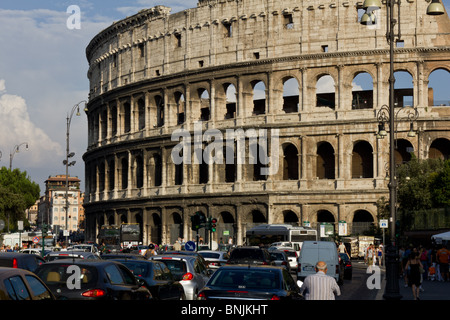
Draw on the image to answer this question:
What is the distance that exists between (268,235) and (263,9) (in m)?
19.0

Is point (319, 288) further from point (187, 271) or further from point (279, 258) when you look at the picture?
point (279, 258)

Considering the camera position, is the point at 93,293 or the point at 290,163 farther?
the point at 290,163

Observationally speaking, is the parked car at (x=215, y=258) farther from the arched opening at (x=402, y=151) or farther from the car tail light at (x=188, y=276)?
the arched opening at (x=402, y=151)

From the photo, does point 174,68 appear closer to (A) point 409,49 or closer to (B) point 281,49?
(B) point 281,49

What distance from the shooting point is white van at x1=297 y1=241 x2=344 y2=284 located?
30188 millimetres

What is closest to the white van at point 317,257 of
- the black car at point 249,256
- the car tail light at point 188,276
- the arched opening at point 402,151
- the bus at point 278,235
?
the black car at point 249,256

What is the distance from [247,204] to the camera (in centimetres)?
6328

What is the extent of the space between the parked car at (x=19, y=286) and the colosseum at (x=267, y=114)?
49042 mm

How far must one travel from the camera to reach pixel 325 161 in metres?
63.8

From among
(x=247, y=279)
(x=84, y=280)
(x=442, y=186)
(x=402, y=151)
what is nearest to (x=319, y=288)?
(x=247, y=279)

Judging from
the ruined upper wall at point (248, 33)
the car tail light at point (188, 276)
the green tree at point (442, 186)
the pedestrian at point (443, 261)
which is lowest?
the pedestrian at point (443, 261)

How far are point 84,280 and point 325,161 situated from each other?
50.8 m

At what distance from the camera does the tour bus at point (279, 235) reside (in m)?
51.7
